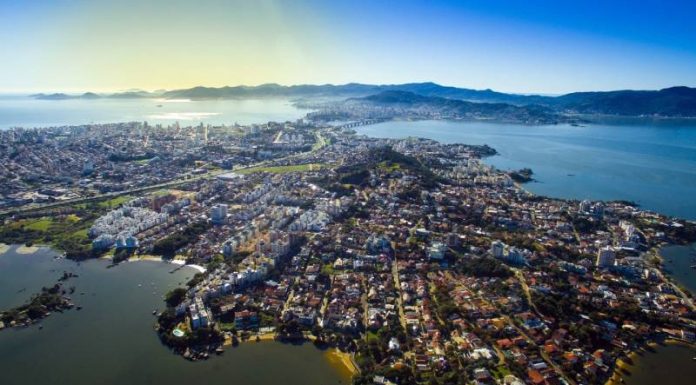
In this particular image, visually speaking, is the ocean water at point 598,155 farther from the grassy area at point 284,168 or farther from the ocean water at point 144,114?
the ocean water at point 144,114

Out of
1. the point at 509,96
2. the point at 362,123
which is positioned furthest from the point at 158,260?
the point at 509,96

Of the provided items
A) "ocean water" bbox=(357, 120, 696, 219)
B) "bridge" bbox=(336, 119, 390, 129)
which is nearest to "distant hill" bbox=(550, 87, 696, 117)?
"ocean water" bbox=(357, 120, 696, 219)

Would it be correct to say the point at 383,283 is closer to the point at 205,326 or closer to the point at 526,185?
the point at 205,326

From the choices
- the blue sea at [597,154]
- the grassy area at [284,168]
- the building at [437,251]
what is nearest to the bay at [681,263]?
the blue sea at [597,154]

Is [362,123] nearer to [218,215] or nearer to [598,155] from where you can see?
[598,155]

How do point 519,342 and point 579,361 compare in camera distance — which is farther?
point 519,342

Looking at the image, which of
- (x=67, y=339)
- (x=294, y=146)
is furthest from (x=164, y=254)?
(x=294, y=146)
